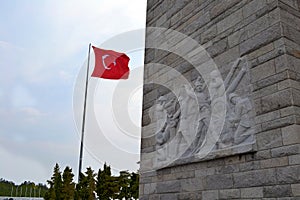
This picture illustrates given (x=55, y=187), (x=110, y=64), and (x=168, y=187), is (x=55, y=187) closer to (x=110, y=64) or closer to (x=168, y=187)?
(x=110, y=64)

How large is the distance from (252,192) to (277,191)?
10.0 inches

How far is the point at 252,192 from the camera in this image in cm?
266

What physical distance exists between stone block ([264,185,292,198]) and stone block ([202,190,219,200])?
0.57 m

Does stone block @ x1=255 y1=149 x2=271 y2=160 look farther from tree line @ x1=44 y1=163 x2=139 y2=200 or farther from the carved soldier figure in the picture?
tree line @ x1=44 y1=163 x2=139 y2=200

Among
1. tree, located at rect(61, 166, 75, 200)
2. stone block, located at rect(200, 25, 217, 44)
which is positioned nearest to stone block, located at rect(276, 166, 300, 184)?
stone block, located at rect(200, 25, 217, 44)

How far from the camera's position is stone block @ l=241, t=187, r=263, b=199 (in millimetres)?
2596

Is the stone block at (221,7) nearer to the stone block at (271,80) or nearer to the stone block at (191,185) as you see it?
the stone block at (271,80)

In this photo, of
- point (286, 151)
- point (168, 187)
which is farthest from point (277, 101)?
point (168, 187)

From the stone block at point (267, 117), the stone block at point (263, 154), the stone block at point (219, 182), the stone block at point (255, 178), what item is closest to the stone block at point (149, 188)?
the stone block at point (219, 182)

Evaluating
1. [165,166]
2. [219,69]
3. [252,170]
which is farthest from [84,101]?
[252,170]

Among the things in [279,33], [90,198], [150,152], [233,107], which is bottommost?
[90,198]

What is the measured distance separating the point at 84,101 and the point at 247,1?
602 centimetres

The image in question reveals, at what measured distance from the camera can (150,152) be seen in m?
4.13

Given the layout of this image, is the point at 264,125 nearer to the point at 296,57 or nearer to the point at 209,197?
the point at 296,57
